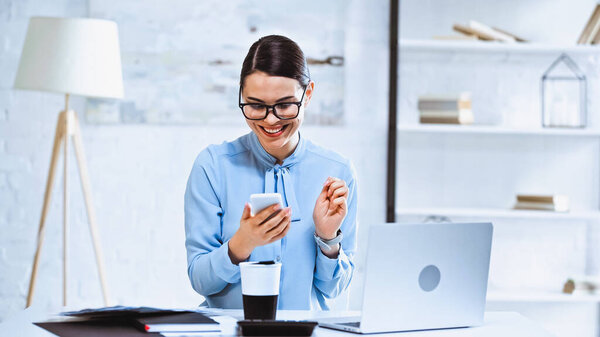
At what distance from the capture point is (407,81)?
11.0 feet

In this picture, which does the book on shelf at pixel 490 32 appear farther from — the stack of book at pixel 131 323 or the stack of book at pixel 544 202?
the stack of book at pixel 131 323

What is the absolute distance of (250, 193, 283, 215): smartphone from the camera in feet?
4.55

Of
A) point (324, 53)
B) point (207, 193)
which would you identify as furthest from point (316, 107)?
point (207, 193)

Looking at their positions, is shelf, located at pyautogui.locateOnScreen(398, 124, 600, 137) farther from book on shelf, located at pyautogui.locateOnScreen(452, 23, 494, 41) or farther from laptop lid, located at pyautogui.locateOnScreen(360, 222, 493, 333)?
laptop lid, located at pyautogui.locateOnScreen(360, 222, 493, 333)

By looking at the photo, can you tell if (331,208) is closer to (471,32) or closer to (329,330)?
(329,330)

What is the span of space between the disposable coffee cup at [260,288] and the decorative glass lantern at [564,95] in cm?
226

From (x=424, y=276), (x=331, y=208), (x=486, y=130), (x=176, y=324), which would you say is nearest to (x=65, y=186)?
(x=331, y=208)

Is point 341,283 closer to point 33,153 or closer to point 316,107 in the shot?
point 316,107

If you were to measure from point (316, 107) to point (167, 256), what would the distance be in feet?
Result: 3.29

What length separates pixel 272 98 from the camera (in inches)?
66.8

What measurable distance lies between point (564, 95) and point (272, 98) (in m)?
2.13

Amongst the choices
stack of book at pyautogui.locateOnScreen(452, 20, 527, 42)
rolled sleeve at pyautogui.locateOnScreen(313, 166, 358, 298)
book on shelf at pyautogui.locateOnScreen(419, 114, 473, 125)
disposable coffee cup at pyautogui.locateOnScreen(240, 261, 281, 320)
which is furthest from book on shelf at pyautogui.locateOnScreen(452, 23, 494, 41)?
disposable coffee cup at pyautogui.locateOnScreen(240, 261, 281, 320)

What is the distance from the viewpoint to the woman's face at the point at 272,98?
1695mm

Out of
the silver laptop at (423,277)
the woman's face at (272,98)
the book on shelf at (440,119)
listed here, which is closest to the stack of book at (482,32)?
the book on shelf at (440,119)
